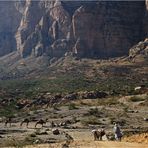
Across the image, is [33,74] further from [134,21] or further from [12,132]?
[12,132]

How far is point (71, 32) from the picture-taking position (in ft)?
509

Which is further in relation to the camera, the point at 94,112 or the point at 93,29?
the point at 93,29

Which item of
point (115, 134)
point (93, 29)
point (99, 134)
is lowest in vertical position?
point (93, 29)

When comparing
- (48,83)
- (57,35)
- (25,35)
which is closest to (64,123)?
(48,83)

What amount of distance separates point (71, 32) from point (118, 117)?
10430 centimetres

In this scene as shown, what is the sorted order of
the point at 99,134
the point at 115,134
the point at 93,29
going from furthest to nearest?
the point at 93,29, the point at 99,134, the point at 115,134

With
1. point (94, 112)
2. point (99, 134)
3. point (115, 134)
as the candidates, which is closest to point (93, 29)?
point (94, 112)

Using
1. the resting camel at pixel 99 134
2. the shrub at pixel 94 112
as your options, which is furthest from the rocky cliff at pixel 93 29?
the resting camel at pixel 99 134

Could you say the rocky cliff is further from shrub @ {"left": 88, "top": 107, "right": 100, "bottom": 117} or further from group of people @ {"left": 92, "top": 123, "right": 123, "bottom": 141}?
group of people @ {"left": 92, "top": 123, "right": 123, "bottom": 141}

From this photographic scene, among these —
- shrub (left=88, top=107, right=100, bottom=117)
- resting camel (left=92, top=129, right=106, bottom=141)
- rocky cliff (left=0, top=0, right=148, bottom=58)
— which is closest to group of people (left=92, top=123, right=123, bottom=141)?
resting camel (left=92, top=129, right=106, bottom=141)

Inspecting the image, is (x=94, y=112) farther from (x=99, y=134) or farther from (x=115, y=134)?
(x=115, y=134)

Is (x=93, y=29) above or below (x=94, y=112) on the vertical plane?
above

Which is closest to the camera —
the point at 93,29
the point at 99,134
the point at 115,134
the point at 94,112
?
the point at 115,134

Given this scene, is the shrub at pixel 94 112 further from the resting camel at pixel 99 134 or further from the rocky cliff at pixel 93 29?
the rocky cliff at pixel 93 29
